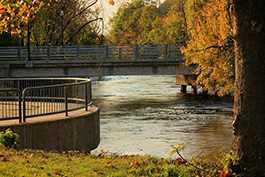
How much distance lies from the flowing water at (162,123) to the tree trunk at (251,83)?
378 inches

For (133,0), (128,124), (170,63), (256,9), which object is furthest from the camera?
(133,0)

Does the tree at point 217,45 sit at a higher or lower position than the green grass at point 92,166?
higher

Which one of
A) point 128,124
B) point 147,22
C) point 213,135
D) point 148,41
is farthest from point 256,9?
point 147,22

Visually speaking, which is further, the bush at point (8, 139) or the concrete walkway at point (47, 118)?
the concrete walkway at point (47, 118)

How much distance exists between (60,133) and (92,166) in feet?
12.8

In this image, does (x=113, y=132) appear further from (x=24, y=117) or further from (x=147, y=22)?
(x=147, y=22)

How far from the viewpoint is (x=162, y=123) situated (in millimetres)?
28781

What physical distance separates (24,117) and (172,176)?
5058 mm

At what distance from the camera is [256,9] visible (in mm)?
8195

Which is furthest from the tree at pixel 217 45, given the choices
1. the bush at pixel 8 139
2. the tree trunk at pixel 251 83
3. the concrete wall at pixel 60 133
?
the tree trunk at pixel 251 83

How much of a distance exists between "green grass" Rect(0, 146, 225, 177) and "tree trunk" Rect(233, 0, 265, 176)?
2.14ft

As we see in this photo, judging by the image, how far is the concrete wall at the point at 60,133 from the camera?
11.8 metres

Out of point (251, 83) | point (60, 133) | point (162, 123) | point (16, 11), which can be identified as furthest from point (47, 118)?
point (162, 123)

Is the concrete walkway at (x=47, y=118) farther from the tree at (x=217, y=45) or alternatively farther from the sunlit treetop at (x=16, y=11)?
the tree at (x=217, y=45)
